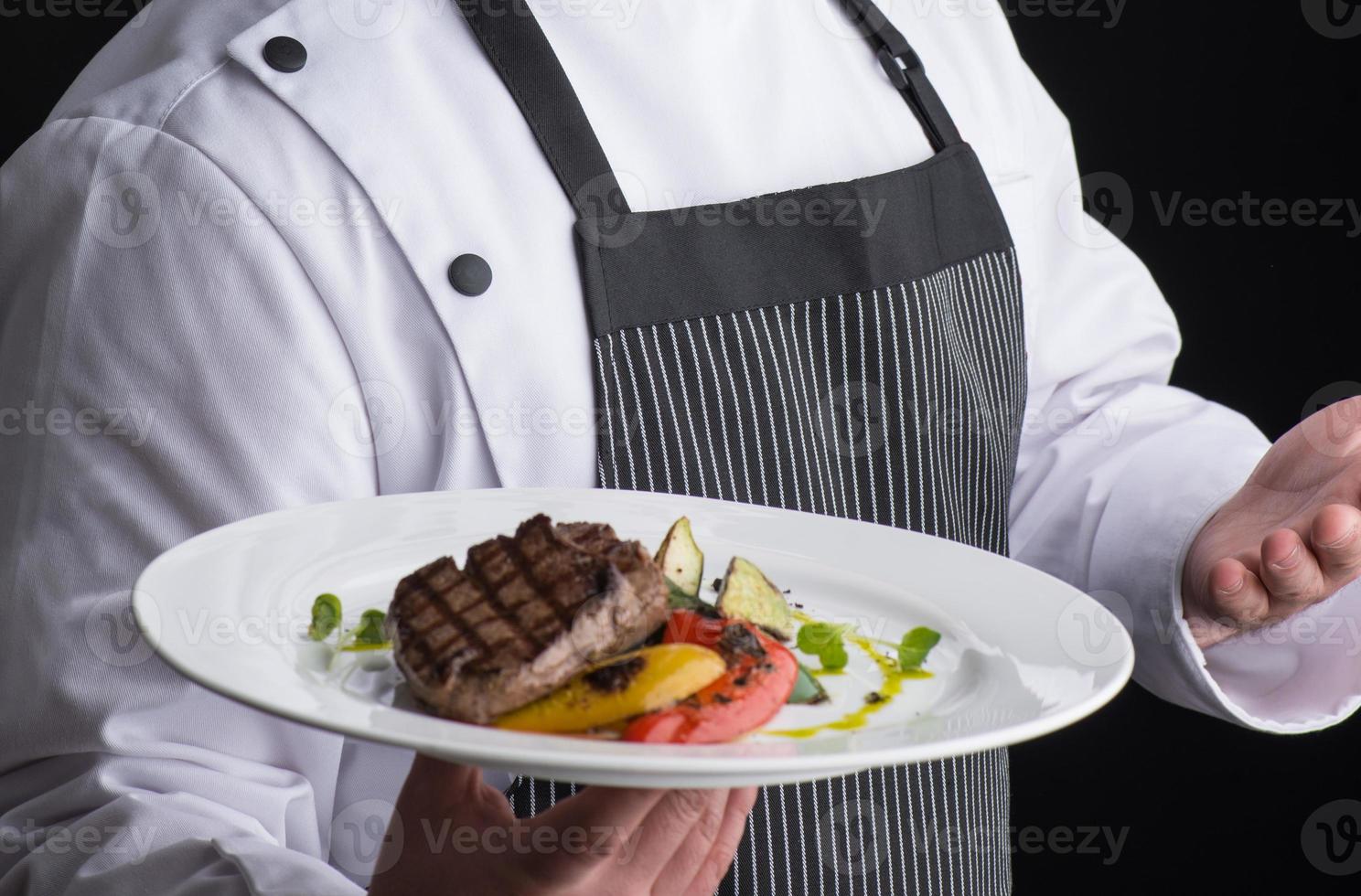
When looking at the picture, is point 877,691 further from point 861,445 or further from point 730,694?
point 861,445

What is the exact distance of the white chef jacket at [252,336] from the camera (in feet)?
3.65

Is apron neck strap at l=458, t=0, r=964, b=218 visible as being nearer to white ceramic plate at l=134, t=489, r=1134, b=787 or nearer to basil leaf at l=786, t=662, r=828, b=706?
white ceramic plate at l=134, t=489, r=1134, b=787

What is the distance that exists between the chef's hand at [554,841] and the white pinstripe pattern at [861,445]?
0.82ft

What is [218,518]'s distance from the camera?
112 cm

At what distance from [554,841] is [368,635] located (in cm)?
18

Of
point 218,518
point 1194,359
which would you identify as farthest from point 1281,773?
point 218,518

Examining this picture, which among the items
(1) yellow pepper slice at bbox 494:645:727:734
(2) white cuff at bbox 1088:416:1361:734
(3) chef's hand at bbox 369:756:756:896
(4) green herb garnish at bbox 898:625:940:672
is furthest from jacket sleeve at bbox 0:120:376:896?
(2) white cuff at bbox 1088:416:1361:734

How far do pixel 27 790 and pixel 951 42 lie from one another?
134 cm

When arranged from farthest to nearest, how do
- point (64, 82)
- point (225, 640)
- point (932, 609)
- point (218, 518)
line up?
1. point (64, 82)
2. point (218, 518)
3. point (932, 609)
4. point (225, 640)

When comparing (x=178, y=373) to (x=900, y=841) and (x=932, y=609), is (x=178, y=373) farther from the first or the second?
(x=900, y=841)

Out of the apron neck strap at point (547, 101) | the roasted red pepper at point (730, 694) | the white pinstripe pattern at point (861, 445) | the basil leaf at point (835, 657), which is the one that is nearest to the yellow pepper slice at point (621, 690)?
the roasted red pepper at point (730, 694)

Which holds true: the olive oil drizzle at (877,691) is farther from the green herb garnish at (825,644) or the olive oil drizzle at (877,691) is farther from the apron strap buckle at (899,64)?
the apron strap buckle at (899,64)

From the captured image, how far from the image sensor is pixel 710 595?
1.00 metres

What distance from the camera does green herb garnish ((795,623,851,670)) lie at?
3.01 feet
